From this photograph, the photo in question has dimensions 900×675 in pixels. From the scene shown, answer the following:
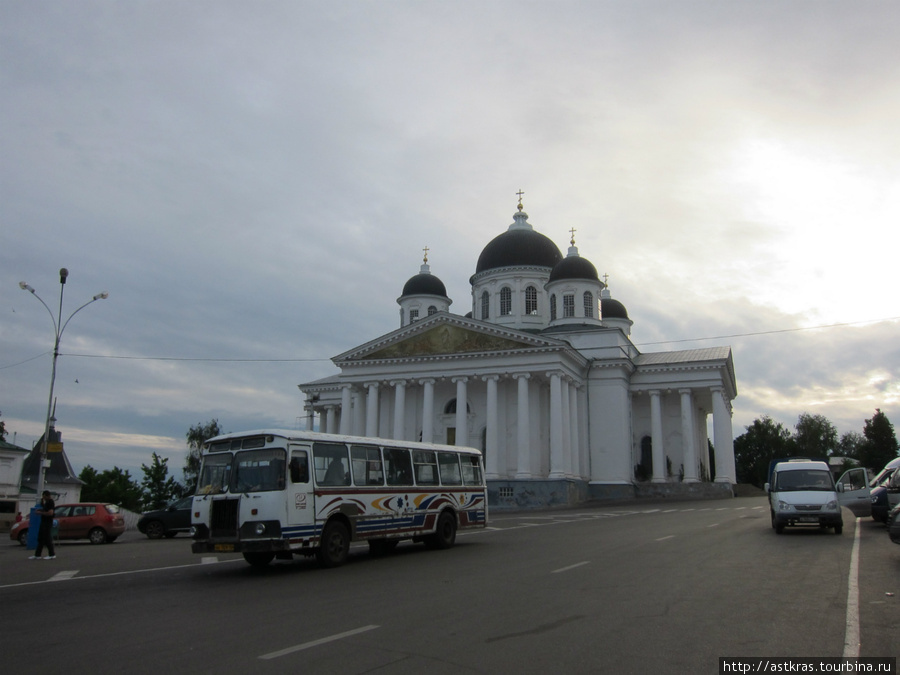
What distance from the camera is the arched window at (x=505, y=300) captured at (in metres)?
58.4

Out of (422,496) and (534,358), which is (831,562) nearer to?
(422,496)

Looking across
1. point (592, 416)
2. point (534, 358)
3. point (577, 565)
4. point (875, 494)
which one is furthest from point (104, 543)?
point (592, 416)

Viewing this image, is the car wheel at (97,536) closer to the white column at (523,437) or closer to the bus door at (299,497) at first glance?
the bus door at (299,497)

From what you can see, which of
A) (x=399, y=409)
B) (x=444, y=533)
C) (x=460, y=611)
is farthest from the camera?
(x=399, y=409)

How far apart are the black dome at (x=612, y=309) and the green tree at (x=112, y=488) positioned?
4662 cm

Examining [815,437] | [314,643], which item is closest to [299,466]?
[314,643]

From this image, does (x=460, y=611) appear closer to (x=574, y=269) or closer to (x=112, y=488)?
(x=574, y=269)

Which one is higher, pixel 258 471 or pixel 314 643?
pixel 258 471

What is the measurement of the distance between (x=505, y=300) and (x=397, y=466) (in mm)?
41637

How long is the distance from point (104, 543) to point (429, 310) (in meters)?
38.6

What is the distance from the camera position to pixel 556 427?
46438 mm

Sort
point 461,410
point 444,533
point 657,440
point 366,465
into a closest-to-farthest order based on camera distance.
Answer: point 366,465, point 444,533, point 461,410, point 657,440

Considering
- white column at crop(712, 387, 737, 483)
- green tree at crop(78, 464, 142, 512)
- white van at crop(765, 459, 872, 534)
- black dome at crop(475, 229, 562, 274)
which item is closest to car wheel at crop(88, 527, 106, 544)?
white van at crop(765, 459, 872, 534)

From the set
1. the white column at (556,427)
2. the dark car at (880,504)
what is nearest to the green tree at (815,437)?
the white column at (556,427)
